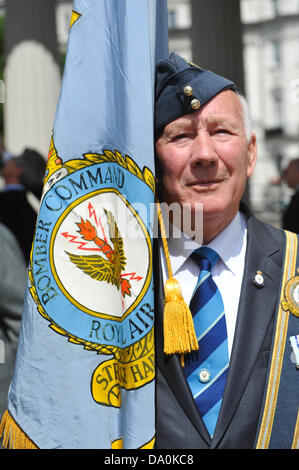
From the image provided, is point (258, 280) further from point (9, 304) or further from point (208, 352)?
point (9, 304)

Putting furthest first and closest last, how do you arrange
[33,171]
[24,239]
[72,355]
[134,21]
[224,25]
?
[224,25] < [33,171] < [24,239] < [134,21] < [72,355]

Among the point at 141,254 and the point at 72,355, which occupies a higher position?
the point at 141,254

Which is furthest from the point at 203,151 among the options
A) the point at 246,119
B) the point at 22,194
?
the point at 22,194

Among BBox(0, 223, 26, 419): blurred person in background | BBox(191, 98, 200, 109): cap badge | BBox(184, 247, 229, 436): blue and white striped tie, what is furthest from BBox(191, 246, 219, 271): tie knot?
BBox(0, 223, 26, 419): blurred person in background

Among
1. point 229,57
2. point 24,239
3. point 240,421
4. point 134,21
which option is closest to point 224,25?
point 229,57

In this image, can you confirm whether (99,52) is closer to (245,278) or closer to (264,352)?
(245,278)

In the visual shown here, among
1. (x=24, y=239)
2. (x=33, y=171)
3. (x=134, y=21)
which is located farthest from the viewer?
(x=33, y=171)

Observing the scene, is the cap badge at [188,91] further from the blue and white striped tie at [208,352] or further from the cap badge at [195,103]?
the blue and white striped tie at [208,352]

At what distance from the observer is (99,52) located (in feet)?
5.35

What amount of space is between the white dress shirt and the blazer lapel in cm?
4

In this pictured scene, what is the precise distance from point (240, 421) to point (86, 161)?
0.84 metres

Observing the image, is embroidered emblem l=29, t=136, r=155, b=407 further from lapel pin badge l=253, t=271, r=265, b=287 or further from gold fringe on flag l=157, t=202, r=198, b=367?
lapel pin badge l=253, t=271, r=265, b=287

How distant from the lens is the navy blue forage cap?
5.56ft
